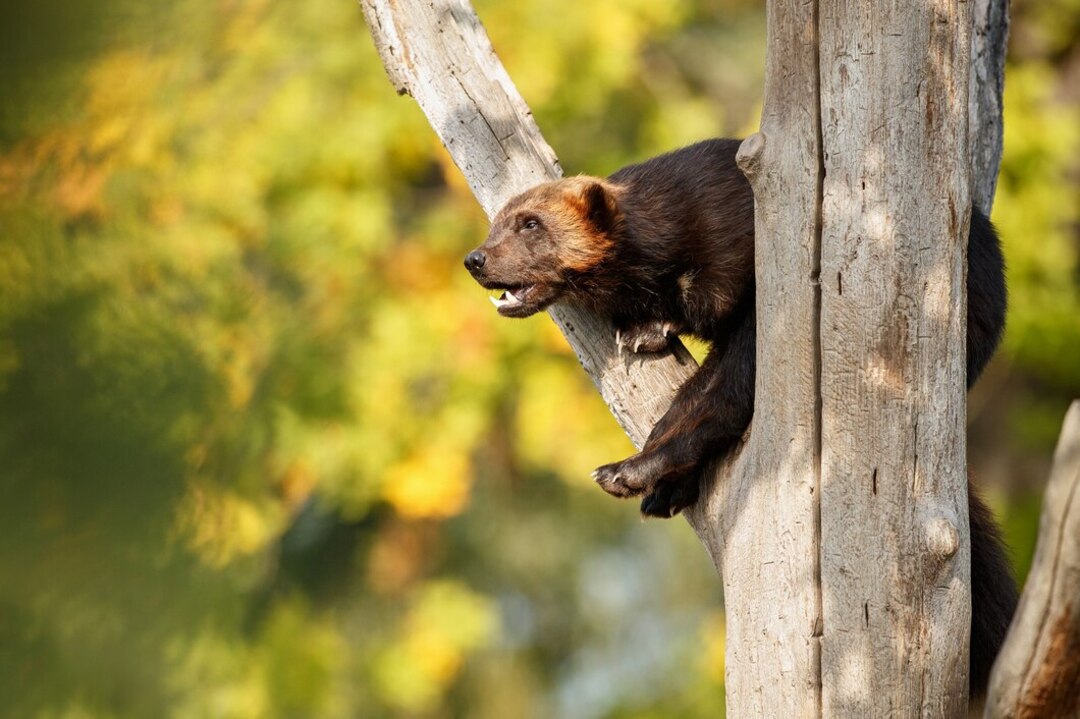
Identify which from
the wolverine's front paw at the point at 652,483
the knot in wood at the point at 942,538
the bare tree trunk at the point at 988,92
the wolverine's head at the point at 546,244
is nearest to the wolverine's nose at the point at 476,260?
the wolverine's head at the point at 546,244

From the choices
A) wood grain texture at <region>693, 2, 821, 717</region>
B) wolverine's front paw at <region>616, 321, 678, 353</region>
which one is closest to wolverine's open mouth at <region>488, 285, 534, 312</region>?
wolverine's front paw at <region>616, 321, 678, 353</region>

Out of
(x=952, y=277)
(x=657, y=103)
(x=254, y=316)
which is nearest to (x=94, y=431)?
(x=952, y=277)

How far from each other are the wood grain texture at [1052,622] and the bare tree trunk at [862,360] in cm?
38

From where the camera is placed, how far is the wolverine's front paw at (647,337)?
14.6 feet

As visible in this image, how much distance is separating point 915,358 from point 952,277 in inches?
9.9

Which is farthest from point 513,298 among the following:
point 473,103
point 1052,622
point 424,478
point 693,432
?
point 424,478

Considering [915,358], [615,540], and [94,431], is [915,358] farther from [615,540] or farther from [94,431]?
[615,540]

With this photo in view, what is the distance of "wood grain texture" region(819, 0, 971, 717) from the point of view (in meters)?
3.32

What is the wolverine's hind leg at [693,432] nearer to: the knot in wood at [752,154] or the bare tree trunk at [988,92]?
the knot in wood at [752,154]

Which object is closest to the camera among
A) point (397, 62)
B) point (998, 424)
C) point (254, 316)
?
point (397, 62)

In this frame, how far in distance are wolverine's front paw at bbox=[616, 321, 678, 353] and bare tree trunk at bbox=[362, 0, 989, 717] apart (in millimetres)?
832

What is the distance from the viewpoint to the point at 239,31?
33.1 ft

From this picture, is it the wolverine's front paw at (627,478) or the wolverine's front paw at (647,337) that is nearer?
the wolverine's front paw at (627,478)

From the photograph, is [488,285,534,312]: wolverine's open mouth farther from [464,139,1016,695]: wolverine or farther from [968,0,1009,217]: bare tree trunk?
[968,0,1009,217]: bare tree trunk
